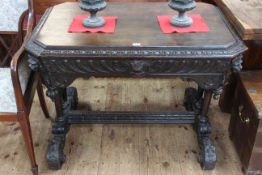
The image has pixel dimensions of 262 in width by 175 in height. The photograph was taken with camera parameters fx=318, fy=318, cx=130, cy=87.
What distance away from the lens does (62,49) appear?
145cm

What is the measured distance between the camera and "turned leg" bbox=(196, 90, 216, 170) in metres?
1.79

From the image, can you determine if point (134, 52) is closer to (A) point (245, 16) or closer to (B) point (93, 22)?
(B) point (93, 22)

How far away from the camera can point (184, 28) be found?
161cm

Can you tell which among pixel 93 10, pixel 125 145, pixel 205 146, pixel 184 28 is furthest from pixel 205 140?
pixel 93 10

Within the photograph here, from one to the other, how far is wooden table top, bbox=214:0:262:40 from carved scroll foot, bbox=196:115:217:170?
0.56 metres

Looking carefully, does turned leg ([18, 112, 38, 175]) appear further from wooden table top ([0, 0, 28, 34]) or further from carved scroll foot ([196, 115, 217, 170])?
carved scroll foot ([196, 115, 217, 170])

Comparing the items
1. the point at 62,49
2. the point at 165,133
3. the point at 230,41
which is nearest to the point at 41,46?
the point at 62,49

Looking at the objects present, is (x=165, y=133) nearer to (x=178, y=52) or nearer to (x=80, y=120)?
(x=80, y=120)

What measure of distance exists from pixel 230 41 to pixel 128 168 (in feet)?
2.98

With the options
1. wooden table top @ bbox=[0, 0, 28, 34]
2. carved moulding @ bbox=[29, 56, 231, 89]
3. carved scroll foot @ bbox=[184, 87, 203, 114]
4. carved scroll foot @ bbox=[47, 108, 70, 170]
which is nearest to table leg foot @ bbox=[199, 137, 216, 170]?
carved scroll foot @ bbox=[184, 87, 203, 114]

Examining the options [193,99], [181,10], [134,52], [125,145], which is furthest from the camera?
[193,99]

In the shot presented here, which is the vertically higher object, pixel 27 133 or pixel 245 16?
pixel 245 16

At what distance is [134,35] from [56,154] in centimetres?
80

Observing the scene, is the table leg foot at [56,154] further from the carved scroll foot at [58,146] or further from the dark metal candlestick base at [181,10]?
the dark metal candlestick base at [181,10]
